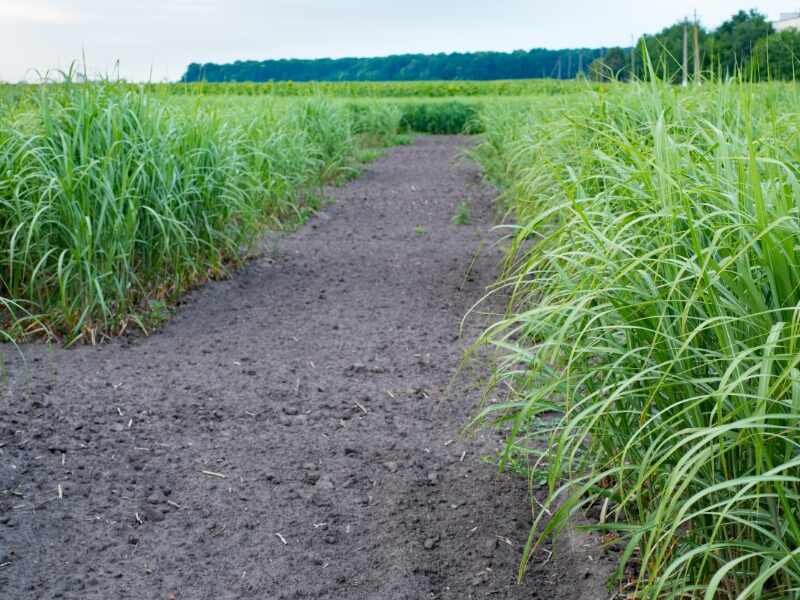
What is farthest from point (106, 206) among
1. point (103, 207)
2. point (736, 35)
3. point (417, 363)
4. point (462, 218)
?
point (462, 218)

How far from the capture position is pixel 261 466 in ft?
9.21

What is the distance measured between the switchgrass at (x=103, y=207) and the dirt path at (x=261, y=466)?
0.22 meters

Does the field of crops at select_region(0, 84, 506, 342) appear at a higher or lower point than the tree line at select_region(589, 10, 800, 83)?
lower

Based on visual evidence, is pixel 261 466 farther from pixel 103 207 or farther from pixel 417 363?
pixel 103 207

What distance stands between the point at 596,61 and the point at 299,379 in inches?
96.2

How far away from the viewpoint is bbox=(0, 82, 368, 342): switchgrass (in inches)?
150

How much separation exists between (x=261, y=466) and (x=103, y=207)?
65.3 inches

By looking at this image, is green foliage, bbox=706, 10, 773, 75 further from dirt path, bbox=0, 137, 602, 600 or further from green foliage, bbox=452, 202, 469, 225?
green foliage, bbox=452, 202, 469, 225

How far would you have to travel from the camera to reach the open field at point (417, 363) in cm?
166

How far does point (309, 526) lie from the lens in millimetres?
2451

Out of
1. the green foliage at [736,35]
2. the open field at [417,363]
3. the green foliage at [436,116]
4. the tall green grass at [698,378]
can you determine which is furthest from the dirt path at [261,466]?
the green foliage at [436,116]

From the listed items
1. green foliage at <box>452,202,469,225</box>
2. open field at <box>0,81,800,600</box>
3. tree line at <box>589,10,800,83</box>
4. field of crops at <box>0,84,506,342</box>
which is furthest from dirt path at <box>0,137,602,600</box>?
green foliage at <box>452,202,469,225</box>

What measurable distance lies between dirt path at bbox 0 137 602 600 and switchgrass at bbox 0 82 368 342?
22cm

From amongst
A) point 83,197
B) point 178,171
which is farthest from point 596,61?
point 83,197
